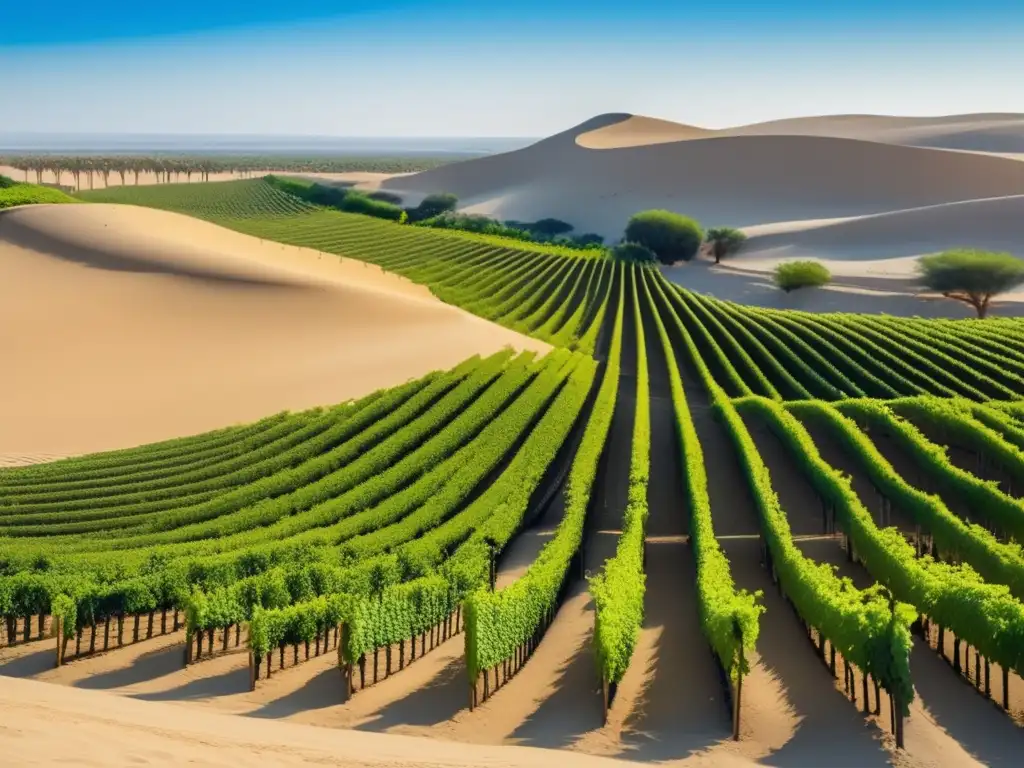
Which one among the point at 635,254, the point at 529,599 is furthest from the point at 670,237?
the point at 529,599

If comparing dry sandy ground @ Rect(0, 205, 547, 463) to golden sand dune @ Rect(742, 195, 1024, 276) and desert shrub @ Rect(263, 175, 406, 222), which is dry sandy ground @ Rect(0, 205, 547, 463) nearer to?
golden sand dune @ Rect(742, 195, 1024, 276)

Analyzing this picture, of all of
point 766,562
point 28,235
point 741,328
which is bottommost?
point 766,562

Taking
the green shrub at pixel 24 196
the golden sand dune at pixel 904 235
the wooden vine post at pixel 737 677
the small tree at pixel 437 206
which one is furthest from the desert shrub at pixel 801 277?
the wooden vine post at pixel 737 677

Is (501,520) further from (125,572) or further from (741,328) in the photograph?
(741,328)

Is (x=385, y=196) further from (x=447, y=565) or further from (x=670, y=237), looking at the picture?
(x=447, y=565)

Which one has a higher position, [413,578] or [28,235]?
[28,235]

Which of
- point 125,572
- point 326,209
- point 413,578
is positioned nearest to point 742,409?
point 413,578

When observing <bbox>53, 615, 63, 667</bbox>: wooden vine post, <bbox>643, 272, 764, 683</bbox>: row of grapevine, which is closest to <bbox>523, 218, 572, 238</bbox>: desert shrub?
<bbox>643, 272, 764, 683</bbox>: row of grapevine
